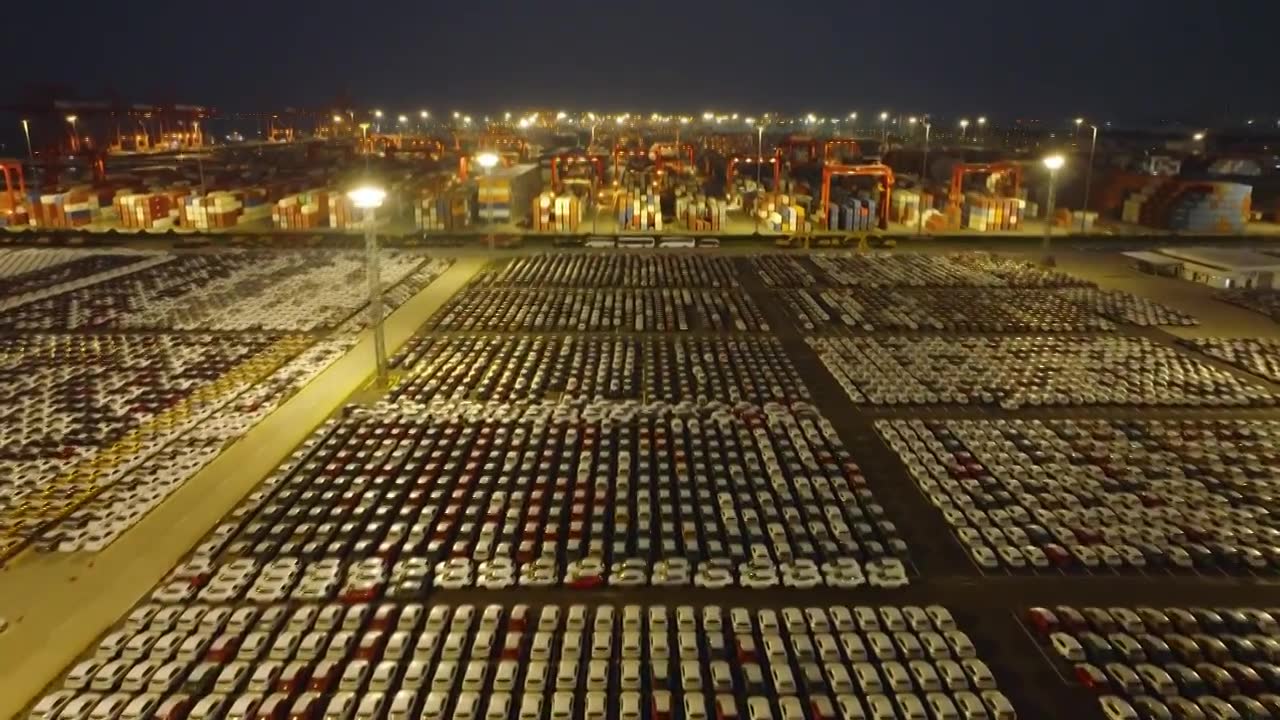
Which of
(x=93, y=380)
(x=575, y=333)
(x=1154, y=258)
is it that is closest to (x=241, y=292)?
(x=93, y=380)

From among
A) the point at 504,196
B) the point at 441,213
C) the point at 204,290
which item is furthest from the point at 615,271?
the point at 441,213

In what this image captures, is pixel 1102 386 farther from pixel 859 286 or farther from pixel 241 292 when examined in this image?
pixel 241 292

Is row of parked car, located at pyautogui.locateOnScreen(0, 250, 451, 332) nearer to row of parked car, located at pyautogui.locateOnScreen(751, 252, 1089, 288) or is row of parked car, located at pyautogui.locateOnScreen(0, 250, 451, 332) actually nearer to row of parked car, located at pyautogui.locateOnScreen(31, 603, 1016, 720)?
row of parked car, located at pyautogui.locateOnScreen(751, 252, 1089, 288)

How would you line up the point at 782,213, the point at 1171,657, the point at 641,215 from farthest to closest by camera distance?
1. the point at 782,213
2. the point at 641,215
3. the point at 1171,657

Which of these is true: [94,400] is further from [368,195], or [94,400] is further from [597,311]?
[597,311]

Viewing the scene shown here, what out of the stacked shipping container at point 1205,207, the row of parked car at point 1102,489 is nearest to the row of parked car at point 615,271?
the row of parked car at point 1102,489
